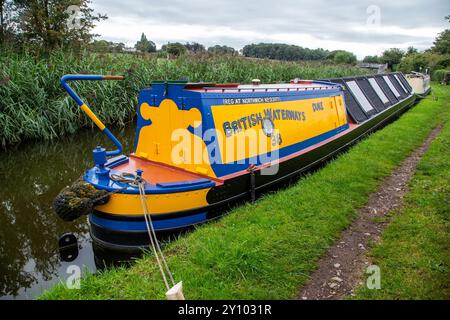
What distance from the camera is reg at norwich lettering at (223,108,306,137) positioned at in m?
4.78

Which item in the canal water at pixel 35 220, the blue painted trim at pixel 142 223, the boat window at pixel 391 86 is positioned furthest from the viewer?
the boat window at pixel 391 86

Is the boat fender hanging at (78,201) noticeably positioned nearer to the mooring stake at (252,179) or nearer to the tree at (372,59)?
the mooring stake at (252,179)

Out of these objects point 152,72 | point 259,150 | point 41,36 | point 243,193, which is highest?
point 41,36

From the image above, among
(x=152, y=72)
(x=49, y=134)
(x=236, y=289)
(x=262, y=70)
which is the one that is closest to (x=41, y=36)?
(x=152, y=72)

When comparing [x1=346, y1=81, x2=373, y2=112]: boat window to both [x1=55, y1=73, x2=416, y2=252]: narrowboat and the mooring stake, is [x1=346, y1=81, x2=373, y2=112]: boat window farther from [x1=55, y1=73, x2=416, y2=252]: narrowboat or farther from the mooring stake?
the mooring stake

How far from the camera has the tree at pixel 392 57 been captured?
44125 mm

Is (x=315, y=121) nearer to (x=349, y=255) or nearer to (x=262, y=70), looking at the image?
(x=349, y=255)

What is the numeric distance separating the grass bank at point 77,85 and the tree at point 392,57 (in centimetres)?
3729

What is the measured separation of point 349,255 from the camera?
3.59 meters

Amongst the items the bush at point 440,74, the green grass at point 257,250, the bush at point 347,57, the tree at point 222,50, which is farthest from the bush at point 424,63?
the green grass at point 257,250

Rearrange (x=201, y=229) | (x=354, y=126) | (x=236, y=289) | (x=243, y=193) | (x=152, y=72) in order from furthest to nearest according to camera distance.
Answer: (x=152, y=72) < (x=354, y=126) < (x=243, y=193) < (x=201, y=229) < (x=236, y=289)

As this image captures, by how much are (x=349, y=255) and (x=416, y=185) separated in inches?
105

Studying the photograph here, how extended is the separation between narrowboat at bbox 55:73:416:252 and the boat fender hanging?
2cm

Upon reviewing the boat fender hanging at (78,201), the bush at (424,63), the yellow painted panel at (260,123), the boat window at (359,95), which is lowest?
the boat fender hanging at (78,201)
